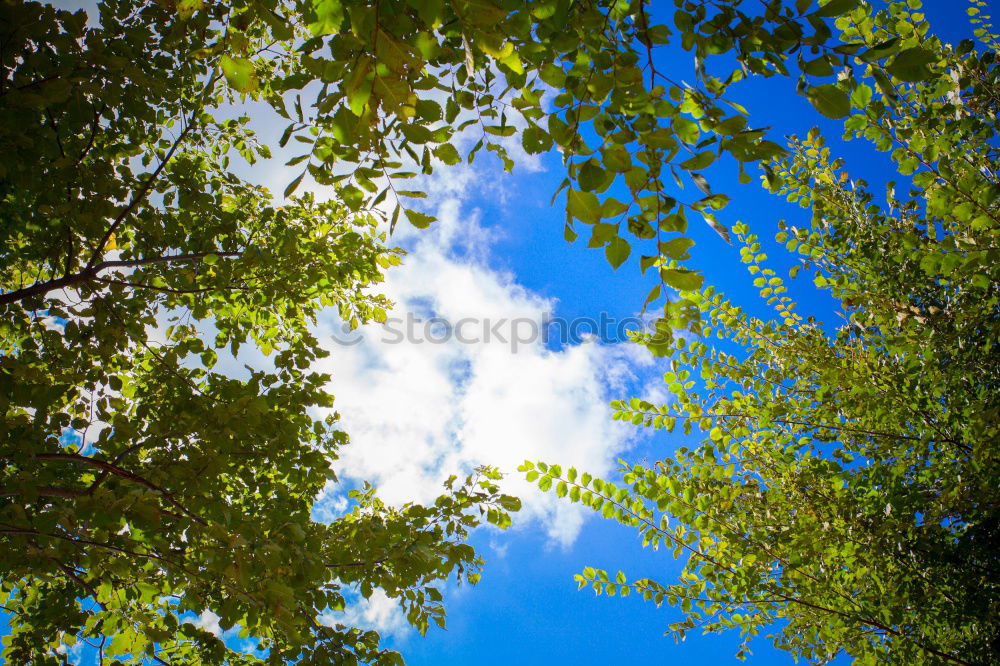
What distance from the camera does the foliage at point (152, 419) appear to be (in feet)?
7.84

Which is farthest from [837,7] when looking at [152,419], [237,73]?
[152,419]

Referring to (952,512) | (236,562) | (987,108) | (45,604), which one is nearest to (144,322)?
(45,604)

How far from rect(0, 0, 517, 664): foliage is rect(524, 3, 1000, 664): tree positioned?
1.61 m

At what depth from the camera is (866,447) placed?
169 inches

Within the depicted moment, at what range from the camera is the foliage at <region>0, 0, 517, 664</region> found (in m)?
2.39

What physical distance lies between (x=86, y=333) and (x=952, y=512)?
6053mm

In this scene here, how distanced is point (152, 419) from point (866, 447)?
537 centimetres

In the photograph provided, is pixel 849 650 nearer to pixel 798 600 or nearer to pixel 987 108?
pixel 798 600

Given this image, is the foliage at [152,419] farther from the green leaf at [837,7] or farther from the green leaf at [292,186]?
the green leaf at [837,7]

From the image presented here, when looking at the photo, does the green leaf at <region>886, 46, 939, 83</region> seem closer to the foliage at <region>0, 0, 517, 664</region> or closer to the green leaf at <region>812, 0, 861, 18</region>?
the green leaf at <region>812, 0, 861, 18</region>

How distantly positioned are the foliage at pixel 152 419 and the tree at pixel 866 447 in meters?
1.61

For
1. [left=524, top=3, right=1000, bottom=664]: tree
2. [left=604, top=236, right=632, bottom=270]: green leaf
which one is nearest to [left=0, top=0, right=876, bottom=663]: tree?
[left=604, top=236, right=632, bottom=270]: green leaf

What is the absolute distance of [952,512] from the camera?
3613 millimetres

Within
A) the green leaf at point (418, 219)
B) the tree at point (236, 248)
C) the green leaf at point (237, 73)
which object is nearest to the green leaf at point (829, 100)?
the tree at point (236, 248)
